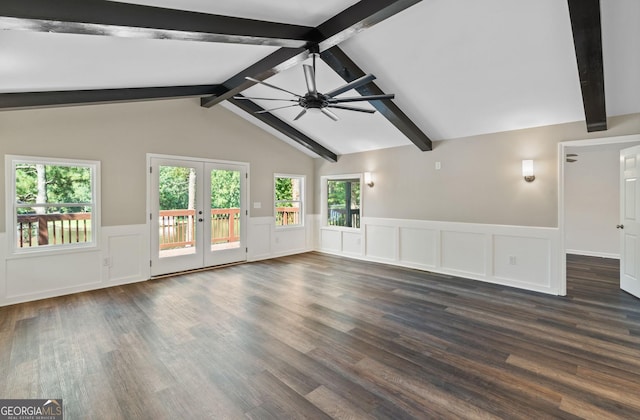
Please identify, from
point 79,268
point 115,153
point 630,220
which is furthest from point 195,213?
point 630,220

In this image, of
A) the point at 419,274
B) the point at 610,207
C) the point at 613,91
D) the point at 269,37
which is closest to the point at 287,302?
the point at 419,274

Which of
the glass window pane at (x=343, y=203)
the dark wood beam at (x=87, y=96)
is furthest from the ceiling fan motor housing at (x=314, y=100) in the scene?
the glass window pane at (x=343, y=203)

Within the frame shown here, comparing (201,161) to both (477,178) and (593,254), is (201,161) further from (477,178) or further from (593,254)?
(593,254)

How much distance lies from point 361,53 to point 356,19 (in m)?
0.85

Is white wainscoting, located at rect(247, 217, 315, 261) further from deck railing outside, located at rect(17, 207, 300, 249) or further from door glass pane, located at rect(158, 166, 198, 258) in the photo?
door glass pane, located at rect(158, 166, 198, 258)

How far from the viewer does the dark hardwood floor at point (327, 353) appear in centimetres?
205

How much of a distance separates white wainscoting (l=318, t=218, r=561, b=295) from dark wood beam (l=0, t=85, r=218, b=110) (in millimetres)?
4337

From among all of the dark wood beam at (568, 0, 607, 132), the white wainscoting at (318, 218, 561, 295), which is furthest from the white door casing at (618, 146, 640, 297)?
the white wainscoting at (318, 218, 561, 295)

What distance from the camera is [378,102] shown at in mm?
4457

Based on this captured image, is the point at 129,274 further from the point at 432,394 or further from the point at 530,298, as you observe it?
the point at 530,298

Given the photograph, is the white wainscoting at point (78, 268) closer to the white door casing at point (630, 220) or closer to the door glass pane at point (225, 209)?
the door glass pane at point (225, 209)

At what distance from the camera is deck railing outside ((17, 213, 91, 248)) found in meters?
4.07

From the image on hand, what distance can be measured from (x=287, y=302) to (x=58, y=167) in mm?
3773

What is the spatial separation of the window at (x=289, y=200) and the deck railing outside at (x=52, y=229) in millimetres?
3578
